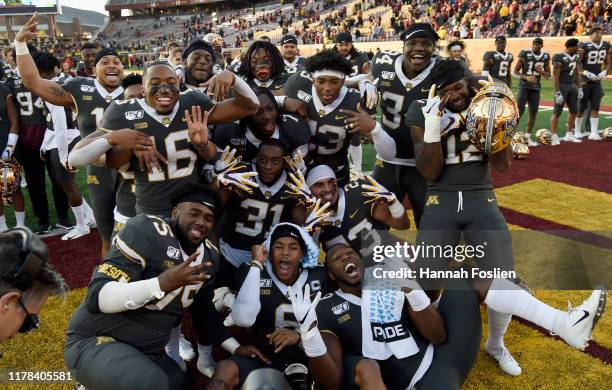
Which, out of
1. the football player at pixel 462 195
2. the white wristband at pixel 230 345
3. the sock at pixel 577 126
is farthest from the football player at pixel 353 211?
the sock at pixel 577 126

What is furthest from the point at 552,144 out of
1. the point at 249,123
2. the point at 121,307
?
the point at 121,307

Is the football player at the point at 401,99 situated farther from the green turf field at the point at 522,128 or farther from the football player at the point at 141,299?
the green turf field at the point at 522,128

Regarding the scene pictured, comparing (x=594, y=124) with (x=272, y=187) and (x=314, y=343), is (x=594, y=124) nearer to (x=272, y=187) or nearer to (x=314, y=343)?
(x=272, y=187)

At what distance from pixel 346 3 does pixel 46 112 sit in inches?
1433

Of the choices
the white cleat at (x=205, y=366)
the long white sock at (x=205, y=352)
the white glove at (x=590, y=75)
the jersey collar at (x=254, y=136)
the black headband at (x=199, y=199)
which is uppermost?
the jersey collar at (x=254, y=136)

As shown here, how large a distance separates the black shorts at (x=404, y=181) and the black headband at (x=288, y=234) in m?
1.19

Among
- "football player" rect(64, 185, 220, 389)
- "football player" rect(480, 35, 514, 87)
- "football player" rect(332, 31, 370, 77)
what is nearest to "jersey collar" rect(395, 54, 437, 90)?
"football player" rect(64, 185, 220, 389)

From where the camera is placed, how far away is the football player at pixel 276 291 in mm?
3049

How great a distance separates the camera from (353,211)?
4.00m

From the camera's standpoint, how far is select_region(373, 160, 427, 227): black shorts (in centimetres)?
412

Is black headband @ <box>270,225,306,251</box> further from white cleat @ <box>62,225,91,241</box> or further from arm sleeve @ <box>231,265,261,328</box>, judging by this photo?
white cleat @ <box>62,225,91,241</box>

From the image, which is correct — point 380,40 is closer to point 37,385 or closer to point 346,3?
point 346,3

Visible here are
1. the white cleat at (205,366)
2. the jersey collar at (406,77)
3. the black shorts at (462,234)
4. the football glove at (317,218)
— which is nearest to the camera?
the black shorts at (462,234)

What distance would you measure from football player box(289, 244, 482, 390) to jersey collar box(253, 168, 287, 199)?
106cm
